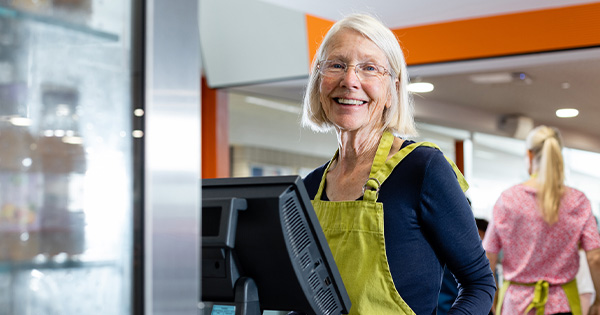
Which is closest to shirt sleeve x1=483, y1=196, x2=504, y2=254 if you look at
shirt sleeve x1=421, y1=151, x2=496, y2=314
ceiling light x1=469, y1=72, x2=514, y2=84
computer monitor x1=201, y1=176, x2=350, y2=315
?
ceiling light x1=469, y1=72, x2=514, y2=84

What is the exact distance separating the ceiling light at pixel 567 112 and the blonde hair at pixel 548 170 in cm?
51

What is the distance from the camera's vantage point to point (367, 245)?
4.74 ft

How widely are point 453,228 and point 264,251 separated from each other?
43 cm

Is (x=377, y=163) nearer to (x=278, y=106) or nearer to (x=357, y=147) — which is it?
(x=357, y=147)

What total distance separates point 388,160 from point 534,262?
7.03 ft

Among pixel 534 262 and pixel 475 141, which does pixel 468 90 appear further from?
pixel 534 262

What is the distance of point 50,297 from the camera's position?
739 mm

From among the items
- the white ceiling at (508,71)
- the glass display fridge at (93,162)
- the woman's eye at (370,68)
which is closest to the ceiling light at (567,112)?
the white ceiling at (508,71)

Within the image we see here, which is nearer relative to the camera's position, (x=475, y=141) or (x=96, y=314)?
(x=96, y=314)

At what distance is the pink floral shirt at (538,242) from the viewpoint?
11.0ft

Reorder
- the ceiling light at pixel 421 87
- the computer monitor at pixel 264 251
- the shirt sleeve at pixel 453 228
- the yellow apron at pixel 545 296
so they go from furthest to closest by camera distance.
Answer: the ceiling light at pixel 421 87, the yellow apron at pixel 545 296, the shirt sleeve at pixel 453 228, the computer monitor at pixel 264 251

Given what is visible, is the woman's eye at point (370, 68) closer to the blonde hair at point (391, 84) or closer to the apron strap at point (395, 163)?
the blonde hair at point (391, 84)

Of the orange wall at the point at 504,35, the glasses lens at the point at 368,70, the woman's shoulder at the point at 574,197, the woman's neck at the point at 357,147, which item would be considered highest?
the orange wall at the point at 504,35

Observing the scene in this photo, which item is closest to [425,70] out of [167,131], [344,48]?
[344,48]
